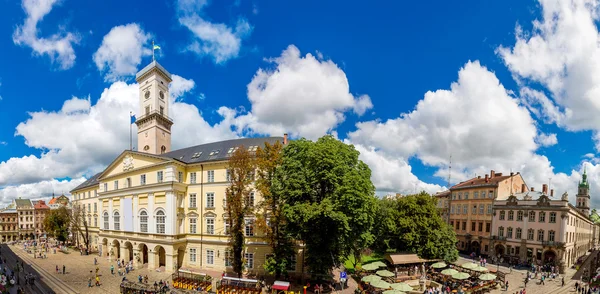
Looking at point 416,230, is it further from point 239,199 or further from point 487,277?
point 239,199

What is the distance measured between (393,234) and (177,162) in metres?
30.7

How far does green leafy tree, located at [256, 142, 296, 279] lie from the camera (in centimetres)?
2652

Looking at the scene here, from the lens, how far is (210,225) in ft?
112

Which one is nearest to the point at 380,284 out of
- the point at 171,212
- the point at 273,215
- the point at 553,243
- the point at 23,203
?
the point at 273,215

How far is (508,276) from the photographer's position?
3609 cm

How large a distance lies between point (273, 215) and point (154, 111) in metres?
33.9

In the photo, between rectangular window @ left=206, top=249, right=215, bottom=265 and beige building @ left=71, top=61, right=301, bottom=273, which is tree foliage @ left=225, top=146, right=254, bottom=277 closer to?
beige building @ left=71, top=61, right=301, bottom=273

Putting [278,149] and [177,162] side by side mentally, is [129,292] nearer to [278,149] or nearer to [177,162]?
[177,162]

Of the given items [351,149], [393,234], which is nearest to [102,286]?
[351,149]

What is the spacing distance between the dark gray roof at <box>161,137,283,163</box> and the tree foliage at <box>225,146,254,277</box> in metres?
6.82

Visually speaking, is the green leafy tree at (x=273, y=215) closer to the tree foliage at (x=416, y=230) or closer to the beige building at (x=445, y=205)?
the tree foliage at (x=416, y=230)

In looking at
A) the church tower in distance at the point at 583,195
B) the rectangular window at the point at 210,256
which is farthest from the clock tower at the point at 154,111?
the church tower in distance at the point at 583,195

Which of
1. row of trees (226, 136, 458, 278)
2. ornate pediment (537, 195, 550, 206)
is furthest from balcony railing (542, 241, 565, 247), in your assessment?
row of trees (226, 136, 458, 278)

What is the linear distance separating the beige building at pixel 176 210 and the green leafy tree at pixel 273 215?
3.61 metres
